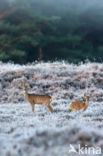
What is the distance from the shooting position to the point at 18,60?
27.6m

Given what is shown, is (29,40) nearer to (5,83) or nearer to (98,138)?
(5,83)

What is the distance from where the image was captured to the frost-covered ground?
5.53m

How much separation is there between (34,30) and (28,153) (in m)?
23.2

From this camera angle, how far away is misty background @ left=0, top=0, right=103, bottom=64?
26.8 metres

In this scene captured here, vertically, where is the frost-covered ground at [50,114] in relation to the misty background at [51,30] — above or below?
below

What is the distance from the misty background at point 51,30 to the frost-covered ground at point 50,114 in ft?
26.9

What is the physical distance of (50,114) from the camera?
972cm

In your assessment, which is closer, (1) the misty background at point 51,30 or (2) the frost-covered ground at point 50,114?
(2) the frost-covered ground at point 50,114

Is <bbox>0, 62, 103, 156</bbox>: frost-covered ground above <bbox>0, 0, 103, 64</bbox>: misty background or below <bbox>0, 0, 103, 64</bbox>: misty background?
below

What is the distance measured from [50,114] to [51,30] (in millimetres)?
20764

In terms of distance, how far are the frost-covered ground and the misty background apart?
8.21 meters

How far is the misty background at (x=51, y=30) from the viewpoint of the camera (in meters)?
26.8

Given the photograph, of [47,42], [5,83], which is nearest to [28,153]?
[5,83]

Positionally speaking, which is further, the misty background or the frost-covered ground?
the misty background
